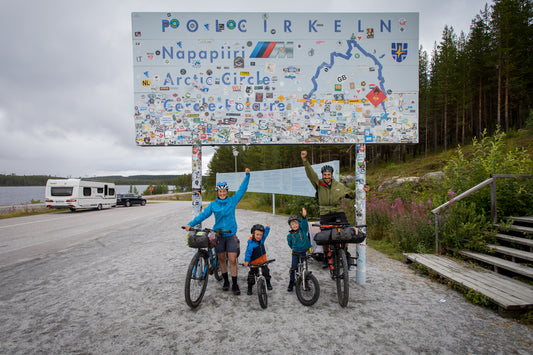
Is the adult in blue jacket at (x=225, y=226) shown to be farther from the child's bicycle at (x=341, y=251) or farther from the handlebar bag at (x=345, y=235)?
the handlebar bag at (x=345, y=235)

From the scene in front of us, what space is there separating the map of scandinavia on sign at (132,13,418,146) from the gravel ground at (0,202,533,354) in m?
2.59

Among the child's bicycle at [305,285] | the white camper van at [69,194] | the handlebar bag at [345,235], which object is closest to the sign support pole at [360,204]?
the handlebar bag at [345,235]

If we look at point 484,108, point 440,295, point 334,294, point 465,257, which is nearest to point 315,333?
point 334,294

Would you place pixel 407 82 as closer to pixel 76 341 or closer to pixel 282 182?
pixel 76 341

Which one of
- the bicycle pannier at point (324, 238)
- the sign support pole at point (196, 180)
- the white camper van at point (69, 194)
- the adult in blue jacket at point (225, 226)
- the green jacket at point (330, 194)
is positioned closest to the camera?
the bicycle pannier at point (324, 238)

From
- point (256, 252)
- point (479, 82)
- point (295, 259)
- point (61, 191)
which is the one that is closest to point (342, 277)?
point (295, 259)

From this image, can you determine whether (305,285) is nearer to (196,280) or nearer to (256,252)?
(256,252)

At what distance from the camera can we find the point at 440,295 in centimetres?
395

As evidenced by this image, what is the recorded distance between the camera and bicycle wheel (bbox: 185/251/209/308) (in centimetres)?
349

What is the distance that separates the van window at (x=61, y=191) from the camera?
20781 mm

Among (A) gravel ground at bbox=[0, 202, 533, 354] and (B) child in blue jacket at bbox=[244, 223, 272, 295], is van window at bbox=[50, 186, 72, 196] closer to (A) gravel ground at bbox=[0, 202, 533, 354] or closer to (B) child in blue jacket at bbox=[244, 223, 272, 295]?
(A) gravel ground at bbox=[0, 202, 533, 354]

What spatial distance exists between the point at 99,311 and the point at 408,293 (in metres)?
4.80

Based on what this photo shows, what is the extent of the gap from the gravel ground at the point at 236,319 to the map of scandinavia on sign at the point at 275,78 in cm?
259

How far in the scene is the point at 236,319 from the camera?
3332mm
